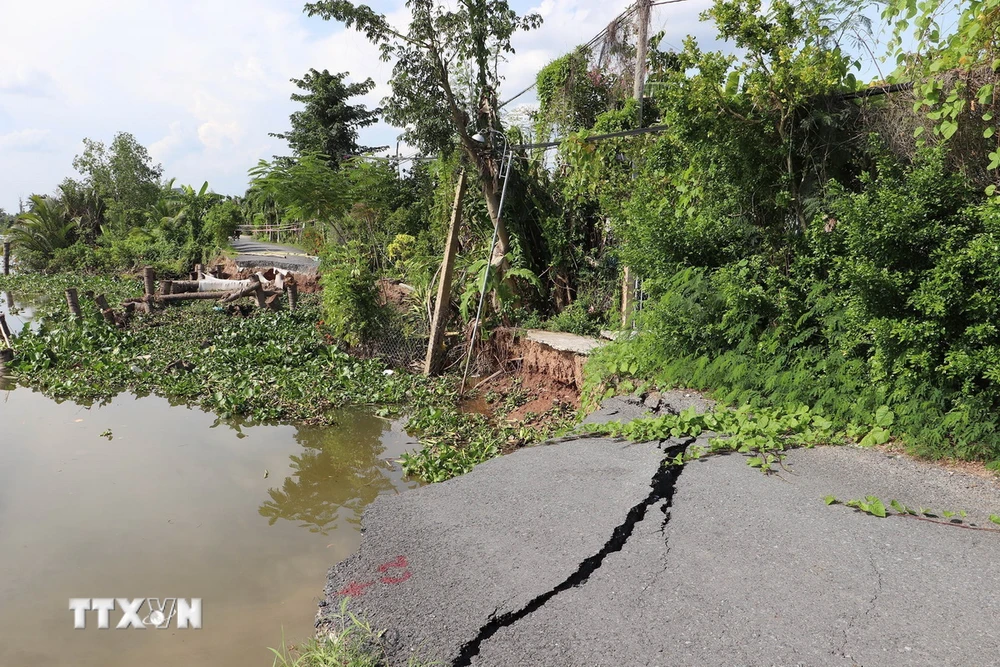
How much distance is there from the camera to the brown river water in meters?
4.01

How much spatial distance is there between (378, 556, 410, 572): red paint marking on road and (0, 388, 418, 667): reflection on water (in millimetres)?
721

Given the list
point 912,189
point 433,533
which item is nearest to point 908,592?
point 433,533

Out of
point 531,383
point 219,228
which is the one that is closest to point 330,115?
point 219,228

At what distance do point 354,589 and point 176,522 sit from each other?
9.02ft

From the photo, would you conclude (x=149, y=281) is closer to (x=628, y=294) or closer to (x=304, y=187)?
(x=304, y=187)

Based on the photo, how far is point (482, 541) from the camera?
3.98 metres

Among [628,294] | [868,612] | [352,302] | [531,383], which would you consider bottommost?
[531,383]

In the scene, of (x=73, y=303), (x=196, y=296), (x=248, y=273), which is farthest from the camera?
(x=248, y=273)

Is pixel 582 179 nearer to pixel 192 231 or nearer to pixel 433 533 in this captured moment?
pixel 433 533

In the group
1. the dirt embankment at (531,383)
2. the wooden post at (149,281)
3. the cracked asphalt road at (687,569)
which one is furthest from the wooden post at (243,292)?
the cracked asphalt road at (687,569)

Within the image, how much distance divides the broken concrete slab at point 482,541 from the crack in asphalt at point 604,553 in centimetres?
2

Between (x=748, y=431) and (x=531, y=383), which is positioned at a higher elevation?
(x=748, y=431)

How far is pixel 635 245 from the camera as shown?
671cm

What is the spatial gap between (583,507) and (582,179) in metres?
5.92
